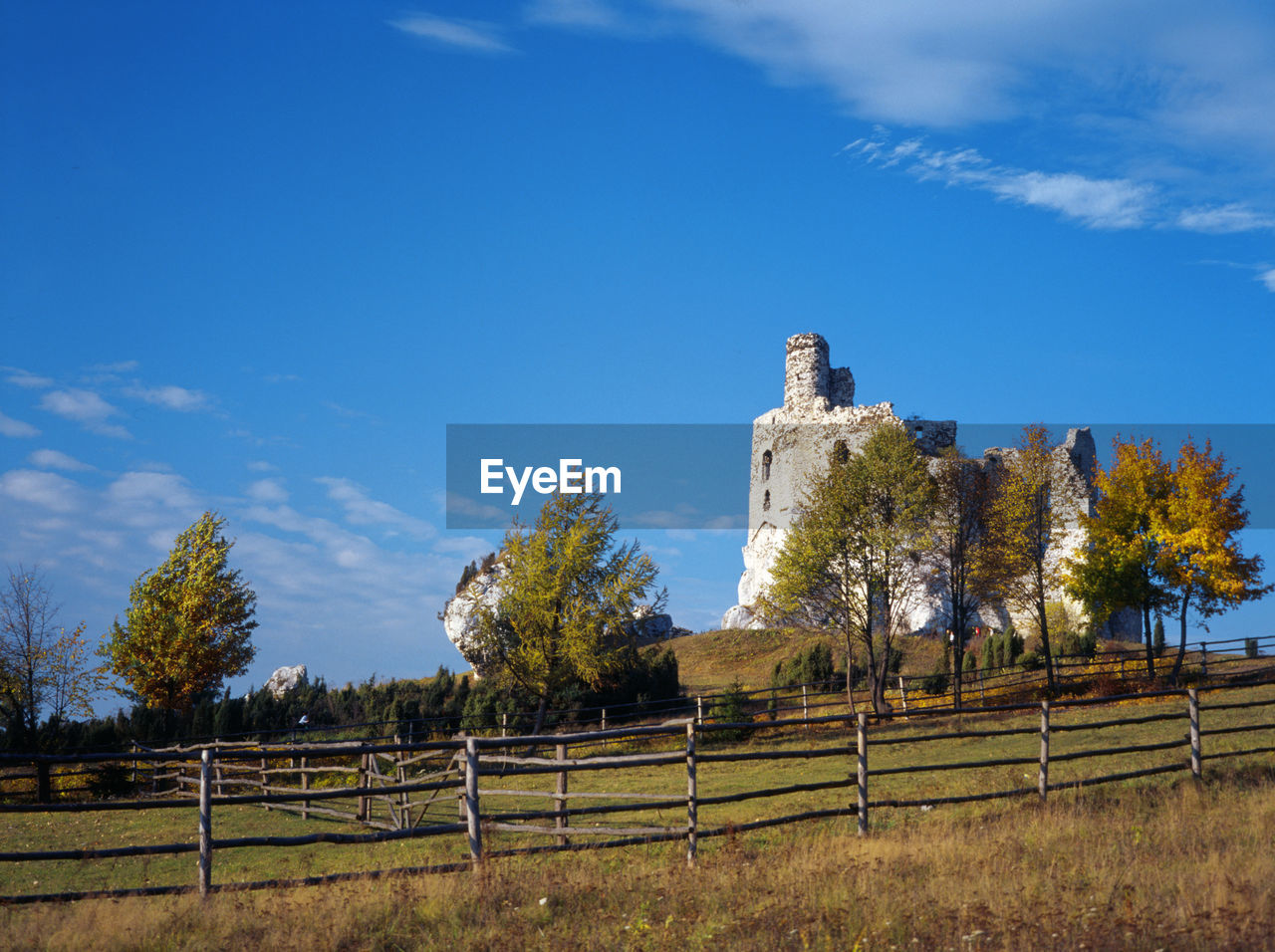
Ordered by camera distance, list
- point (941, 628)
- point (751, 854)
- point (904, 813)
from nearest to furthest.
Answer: point (751, 854) → point (904, 813) → point (941, 628)

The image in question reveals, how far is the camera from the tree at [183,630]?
34.8m

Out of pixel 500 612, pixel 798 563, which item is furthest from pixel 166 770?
pixel 798 563

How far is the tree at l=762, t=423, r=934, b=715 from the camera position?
110 ft

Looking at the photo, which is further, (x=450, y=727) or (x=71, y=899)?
(x=450, y=727)

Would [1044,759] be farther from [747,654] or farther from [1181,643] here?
[747,654]

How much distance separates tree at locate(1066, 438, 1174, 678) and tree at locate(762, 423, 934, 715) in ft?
18.4

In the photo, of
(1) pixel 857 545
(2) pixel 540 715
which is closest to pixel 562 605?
(2) pixel 540 715

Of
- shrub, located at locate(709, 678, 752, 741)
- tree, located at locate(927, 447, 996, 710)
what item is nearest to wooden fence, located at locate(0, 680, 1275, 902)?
shrub, located at locate(709, 678, 752, 741)

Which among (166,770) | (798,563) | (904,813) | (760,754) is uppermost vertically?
(798,563)

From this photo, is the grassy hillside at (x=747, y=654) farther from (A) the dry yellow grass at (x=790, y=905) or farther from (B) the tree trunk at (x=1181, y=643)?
(A) the dry yellow grass at (x=790, y=905)

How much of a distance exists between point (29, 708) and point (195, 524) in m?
9.01

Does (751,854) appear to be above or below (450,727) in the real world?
above

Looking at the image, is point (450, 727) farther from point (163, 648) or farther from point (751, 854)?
point (751, 854)

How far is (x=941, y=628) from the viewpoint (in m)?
50.2
